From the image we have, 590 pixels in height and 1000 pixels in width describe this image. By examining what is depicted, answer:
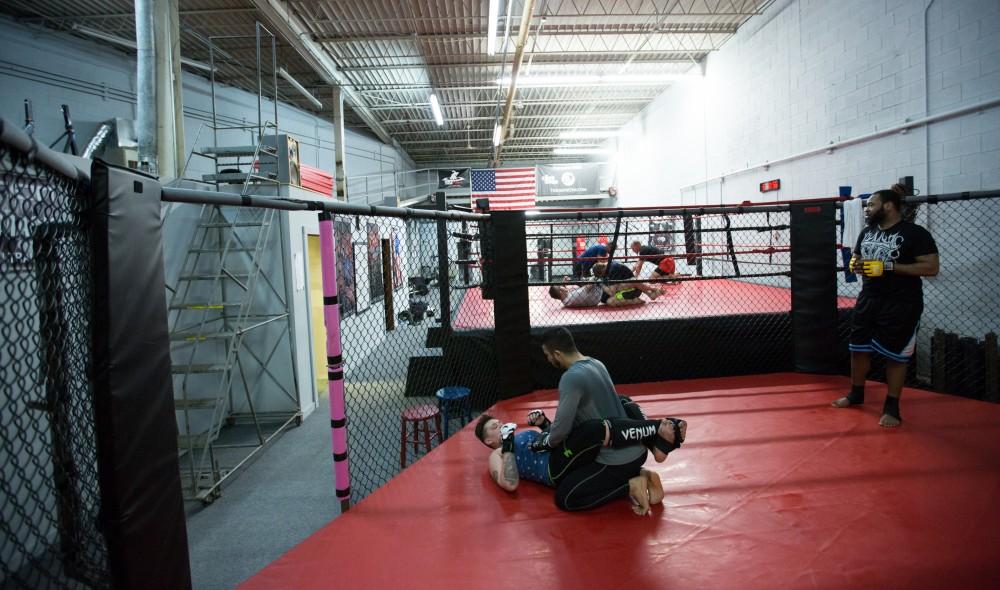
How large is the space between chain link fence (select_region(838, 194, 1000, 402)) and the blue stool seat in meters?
3.86

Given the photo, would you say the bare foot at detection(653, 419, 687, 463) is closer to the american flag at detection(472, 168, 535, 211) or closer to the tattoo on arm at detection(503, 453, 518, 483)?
the tattoo on arm at detection(503, 453, 518, 483)

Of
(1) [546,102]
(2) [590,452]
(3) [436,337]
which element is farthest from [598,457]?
(1) [546,102]

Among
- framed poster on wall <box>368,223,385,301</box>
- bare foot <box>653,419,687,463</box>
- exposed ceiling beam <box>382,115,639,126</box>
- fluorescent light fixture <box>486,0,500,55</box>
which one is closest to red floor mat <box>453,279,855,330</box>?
bare foot <box>653,419,687,463</box>

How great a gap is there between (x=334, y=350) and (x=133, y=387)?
99 centimetres

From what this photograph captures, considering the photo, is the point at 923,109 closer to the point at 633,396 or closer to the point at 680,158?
the point at 633,396

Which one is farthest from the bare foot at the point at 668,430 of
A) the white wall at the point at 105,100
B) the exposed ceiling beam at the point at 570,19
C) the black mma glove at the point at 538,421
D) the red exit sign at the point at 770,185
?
the exposed ceiling beam at the point at 570,19

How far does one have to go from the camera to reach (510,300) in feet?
14.6

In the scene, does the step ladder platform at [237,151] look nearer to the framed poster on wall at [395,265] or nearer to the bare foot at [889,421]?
the framed poster on wall at [395,265]

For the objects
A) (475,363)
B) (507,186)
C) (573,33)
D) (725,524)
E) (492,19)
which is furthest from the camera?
(507,186)

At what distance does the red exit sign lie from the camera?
8.24 metres

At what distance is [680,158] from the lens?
40.2 ft

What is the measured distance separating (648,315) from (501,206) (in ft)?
33.4

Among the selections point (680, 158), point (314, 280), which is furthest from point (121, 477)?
point (680, 158)

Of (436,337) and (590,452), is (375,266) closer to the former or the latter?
(436,337)
